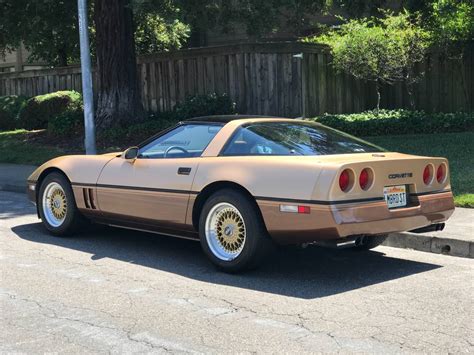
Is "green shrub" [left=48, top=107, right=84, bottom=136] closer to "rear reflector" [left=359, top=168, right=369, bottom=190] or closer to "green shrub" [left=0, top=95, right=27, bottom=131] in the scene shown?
"green shrub" [left=0, top=95, right=27, bottom=131]

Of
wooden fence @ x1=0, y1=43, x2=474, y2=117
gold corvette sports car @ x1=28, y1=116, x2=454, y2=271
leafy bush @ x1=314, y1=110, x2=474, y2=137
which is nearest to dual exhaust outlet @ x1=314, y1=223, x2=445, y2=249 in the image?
gold corvette sports car @ x1=28, y1=116, x2=454, y2=271

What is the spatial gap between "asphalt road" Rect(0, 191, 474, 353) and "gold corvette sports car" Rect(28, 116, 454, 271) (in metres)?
0.37

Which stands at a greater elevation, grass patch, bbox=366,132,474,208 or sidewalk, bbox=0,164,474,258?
grass patch, bbox=366,132,474,208

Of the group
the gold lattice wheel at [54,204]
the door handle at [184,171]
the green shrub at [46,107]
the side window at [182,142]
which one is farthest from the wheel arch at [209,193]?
the green shrub at [46,107]

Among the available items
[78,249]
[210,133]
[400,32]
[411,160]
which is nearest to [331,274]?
[411,160]

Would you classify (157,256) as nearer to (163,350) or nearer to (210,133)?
(210,133)

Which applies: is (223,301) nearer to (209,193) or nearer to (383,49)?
(209,193)

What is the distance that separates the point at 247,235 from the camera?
18.4 feet

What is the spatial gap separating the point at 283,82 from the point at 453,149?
18.0ft

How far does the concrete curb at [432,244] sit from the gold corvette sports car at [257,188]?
53 centimetres

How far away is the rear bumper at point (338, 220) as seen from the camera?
5.25m

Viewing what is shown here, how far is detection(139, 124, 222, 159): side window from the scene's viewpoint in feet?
21.2

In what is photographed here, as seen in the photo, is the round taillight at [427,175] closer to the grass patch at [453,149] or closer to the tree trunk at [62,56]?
the grass patch at [453,149]

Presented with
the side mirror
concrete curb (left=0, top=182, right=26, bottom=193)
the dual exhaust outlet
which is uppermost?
the side mirror
